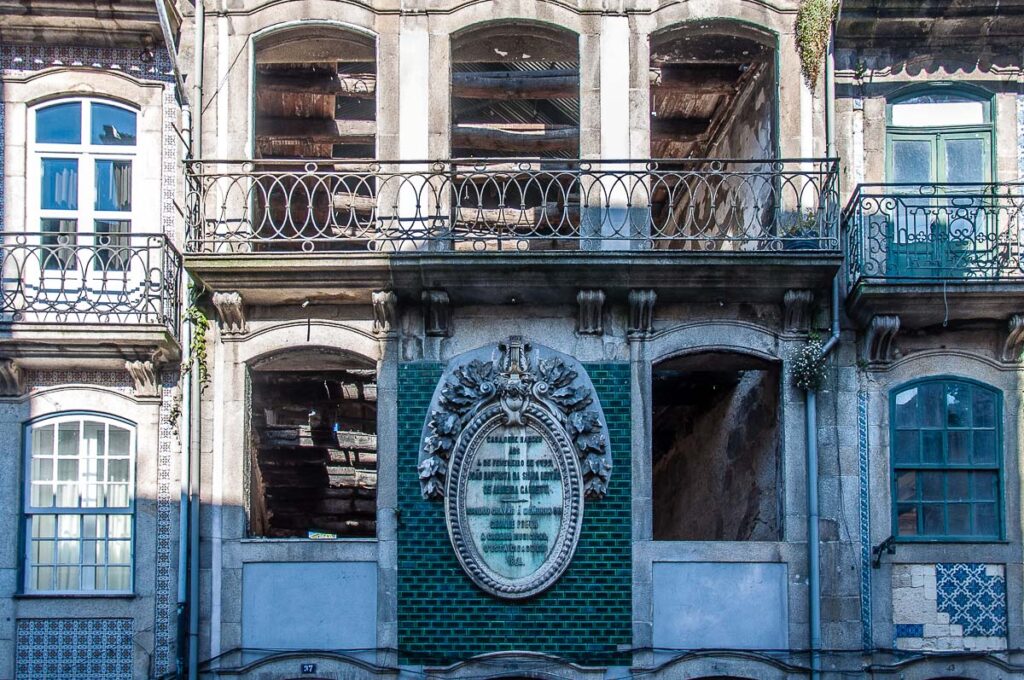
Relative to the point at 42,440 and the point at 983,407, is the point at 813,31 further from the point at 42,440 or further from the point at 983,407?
the point at 42,440

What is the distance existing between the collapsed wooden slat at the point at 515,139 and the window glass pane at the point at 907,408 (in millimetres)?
5880

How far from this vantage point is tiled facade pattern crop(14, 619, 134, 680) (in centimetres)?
1448

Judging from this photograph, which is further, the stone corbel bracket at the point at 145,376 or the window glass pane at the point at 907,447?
the window glass pane at the point at 907,447

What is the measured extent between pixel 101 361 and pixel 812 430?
21.2 ft

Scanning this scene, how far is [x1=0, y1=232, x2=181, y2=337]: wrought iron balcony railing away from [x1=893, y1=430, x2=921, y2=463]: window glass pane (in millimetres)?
6651

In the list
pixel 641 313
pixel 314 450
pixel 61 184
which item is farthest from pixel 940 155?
pixel 61 184

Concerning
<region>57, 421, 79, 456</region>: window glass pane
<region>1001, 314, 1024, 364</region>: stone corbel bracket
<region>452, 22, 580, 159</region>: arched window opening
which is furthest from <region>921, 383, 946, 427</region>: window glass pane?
<region>57, 421, 79, 456</region>: window glass pane

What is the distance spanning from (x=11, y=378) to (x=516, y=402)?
4.57m

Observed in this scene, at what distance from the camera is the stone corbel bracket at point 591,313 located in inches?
579

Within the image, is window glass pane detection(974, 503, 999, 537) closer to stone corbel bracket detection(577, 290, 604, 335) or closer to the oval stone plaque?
the oval stone plaque

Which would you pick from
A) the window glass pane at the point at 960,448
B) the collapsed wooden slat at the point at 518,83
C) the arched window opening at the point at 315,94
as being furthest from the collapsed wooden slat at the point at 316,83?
the window glass pane at the point at 960,448

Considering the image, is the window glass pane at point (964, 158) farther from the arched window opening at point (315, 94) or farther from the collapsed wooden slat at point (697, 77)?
the arched window opening at point (315, 94)

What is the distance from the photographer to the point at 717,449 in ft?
56.9

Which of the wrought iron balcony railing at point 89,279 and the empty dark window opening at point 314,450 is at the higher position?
the wrought iron balcony railing at point 89,279
